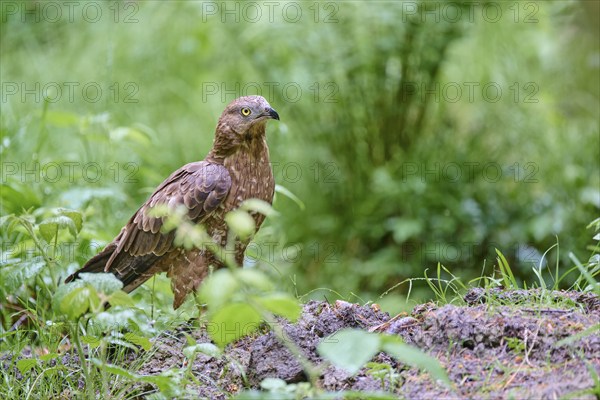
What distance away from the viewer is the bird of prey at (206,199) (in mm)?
4406

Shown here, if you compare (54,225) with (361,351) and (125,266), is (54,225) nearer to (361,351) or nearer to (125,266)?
(125,266)

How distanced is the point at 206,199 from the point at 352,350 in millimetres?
2062

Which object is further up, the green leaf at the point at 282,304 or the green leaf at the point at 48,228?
the green leaf at the point at 282,304

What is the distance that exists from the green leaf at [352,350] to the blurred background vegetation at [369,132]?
369cm

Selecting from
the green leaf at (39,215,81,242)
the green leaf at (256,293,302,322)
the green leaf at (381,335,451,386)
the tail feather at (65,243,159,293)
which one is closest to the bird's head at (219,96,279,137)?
the tail feather at (65,243,159,293)

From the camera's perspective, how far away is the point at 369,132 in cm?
793

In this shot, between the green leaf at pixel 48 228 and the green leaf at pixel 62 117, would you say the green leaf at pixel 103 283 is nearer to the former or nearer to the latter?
the green leaf at pixel 48 228

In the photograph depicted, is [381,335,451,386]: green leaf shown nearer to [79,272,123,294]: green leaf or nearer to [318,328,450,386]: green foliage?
[318,328,450,386]: green foliage

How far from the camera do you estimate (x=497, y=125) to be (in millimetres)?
8320

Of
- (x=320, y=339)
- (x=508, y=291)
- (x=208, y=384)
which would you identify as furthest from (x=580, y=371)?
(x=208, y=384)

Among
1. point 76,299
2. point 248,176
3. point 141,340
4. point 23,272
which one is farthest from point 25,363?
point 248,176

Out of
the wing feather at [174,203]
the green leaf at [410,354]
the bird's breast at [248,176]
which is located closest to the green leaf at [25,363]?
the wing feather at [174,203]

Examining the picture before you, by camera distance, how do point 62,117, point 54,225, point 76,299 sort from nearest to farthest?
point 76,299, point 54,225, point 62,117

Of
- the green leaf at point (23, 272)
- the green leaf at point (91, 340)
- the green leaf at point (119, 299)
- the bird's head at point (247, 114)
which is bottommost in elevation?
the green leaf at point (91, 340)
